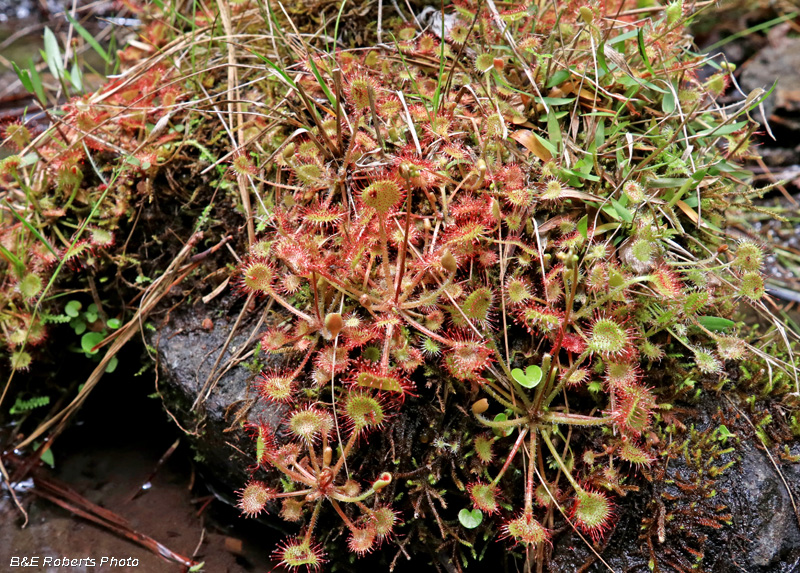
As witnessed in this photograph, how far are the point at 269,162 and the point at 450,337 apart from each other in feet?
3.16

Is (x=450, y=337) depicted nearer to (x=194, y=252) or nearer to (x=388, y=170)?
(x=388, y=170)

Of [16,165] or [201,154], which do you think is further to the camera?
[201,154]

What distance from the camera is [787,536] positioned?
1.73 metres

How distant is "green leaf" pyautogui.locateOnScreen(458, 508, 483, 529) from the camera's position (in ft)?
5.43

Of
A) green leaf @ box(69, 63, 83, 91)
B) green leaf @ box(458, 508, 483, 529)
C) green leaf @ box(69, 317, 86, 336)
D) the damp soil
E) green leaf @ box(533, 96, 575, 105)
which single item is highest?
green leaf @ box(533, 96, 575, 105)

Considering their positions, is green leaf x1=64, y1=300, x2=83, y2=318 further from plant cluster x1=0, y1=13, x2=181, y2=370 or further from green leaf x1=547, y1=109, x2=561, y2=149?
green leaf x1=547, y1=109, x2=561, y2=149

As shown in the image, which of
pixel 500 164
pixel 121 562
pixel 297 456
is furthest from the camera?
pixel 121 562

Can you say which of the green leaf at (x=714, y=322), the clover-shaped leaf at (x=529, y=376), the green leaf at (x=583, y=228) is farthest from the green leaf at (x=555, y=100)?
the clover-shaped leaf at (x=529, y=376)

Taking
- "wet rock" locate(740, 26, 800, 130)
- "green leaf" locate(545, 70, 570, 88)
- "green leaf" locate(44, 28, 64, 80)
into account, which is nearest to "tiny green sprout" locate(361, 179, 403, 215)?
"green leaf" locate(545, 70, 570, 88)

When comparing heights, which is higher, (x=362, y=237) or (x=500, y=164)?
(x=500, y=164)

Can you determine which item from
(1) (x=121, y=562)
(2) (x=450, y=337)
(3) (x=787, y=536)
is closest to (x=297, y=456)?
(2) (x=450, y=337)

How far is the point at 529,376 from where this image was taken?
1619 millimetres

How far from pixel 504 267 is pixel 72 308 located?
165cm

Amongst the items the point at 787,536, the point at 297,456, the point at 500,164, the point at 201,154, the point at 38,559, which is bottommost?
the point at 38,559
